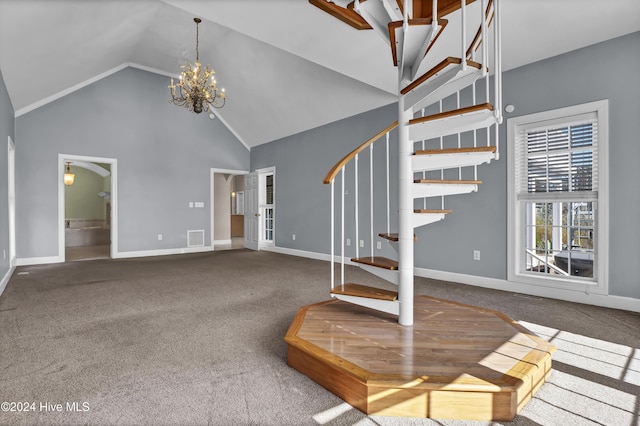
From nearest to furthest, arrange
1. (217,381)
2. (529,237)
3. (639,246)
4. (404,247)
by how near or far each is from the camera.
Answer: (217,381) → (404,247) → (639,246) → (529,237)

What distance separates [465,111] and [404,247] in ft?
3.44

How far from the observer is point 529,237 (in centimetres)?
412

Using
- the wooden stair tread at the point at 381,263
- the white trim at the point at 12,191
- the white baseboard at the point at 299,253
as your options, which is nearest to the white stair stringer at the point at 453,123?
the wooden stair tread at the point at 381,263

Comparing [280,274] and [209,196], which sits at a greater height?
[209,196]

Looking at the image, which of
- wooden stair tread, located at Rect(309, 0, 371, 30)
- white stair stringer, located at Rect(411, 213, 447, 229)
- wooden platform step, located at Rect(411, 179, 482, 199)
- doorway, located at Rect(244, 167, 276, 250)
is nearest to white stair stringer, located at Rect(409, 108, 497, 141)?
wooden platform step, located at Rect(411, 179, 482, 199)

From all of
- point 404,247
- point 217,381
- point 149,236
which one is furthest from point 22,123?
point 404,247

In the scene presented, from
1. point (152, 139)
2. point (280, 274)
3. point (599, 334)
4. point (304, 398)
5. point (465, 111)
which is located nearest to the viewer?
point (304, 398)

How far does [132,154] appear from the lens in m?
7.21

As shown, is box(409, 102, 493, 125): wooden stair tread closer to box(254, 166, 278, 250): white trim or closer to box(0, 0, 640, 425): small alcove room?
box(0, 0, 640, 425): small alcove room

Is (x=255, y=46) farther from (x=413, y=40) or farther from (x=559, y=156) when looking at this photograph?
(x=559, y=156)

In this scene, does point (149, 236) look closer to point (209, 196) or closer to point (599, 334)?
point (209, 196)

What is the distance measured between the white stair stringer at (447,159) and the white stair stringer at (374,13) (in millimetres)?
1035

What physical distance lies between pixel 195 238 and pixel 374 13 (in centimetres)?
695

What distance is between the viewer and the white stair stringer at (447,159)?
8.07ft
